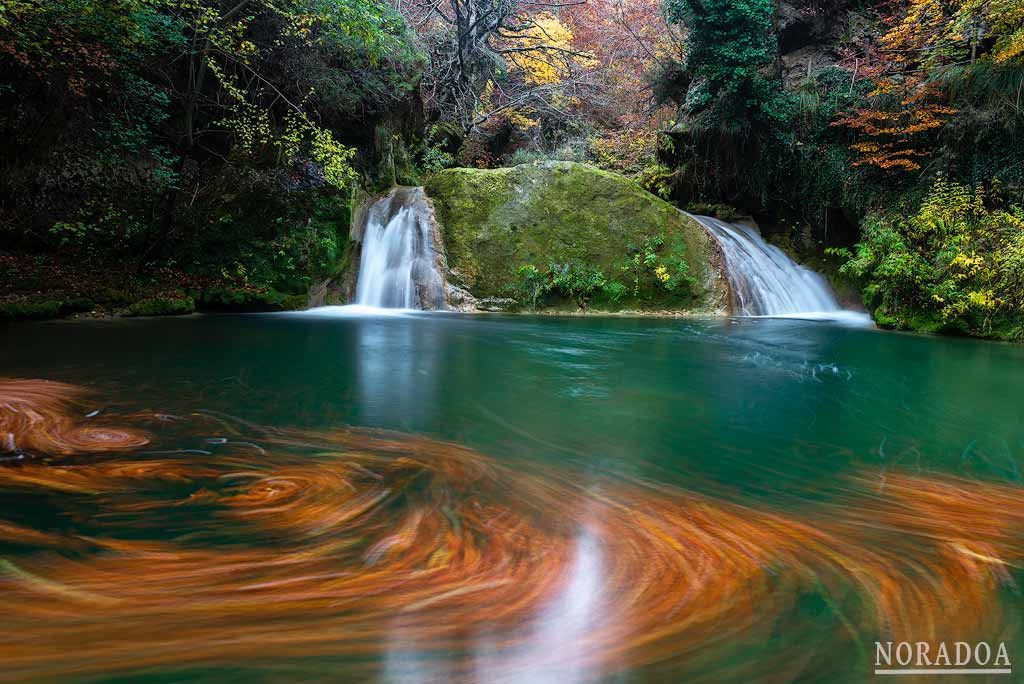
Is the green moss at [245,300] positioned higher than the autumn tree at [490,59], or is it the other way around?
the autumn tree at [490,59]

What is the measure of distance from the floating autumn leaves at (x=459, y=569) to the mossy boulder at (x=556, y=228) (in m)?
9.67

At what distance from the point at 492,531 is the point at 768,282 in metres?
11.7

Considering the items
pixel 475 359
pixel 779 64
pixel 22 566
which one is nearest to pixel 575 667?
pixel 22 566

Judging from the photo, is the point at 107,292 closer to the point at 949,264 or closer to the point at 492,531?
the point at 492,531

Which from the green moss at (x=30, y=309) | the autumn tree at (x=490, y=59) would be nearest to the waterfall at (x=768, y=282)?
the autumn tree at (x=490, y=59)

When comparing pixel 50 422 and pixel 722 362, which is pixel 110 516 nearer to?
pixel 50 422

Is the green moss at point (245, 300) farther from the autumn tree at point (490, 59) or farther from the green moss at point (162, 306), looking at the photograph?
the autumn tree at point (490, 59)

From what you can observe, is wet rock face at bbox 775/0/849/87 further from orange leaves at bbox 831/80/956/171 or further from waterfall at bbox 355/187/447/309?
waterfall at bbox 355/187/447/309

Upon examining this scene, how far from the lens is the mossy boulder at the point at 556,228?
12.1 metres

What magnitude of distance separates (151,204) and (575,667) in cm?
1129

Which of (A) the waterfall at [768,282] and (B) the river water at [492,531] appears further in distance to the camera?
(A) the waterfall at [768,282]

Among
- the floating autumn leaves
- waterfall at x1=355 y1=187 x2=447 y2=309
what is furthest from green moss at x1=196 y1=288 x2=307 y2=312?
the floating autumn leaves

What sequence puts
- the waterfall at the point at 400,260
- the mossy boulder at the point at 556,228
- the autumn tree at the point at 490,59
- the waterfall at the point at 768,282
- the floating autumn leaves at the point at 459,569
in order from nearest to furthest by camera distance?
the floating autumn leaves at the point at 459,569, the waterfall at the point at 400,260, the waterfall at the point at 768,282, the mossy boulder at the point at 556,228, the autumn tree at the point at 490,59

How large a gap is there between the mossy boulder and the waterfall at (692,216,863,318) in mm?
626
